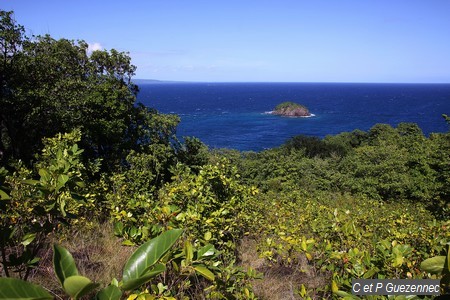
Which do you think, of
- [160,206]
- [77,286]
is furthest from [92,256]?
[77,286]


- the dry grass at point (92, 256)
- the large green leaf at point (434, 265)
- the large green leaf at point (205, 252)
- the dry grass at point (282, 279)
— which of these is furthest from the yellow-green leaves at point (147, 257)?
the dry grass at point (282, 279)

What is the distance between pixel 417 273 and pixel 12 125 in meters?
13.8

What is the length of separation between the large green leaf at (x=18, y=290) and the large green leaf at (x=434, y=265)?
4.13ft

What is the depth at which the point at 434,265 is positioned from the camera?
1232 mm

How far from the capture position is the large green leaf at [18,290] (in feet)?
2.63

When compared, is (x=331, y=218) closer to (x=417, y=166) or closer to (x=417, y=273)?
(x=417, y=273)

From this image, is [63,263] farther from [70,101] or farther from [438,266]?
[70,101]

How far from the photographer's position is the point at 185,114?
8838 cm

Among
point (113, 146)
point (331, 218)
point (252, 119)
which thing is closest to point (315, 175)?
point (113, 146)

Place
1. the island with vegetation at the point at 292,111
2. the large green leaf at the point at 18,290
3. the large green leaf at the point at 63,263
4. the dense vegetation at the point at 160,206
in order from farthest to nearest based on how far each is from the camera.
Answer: the island with vegetation at the point at 292,111 < the dense vegetation at the point at 160,206 < the large green leaf at the point at 63,263 < the large green leaf at the point at 18,290

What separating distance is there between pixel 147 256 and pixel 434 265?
107cm

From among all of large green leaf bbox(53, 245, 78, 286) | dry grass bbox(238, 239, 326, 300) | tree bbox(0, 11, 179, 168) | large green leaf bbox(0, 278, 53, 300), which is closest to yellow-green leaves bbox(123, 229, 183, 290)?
large green leaf bbox(53, 245, 78, 286)

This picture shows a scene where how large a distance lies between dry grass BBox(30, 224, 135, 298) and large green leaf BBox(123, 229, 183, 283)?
1753mm

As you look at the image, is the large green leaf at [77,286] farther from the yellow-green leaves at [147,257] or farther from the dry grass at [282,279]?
the dry grass at [282,279]
